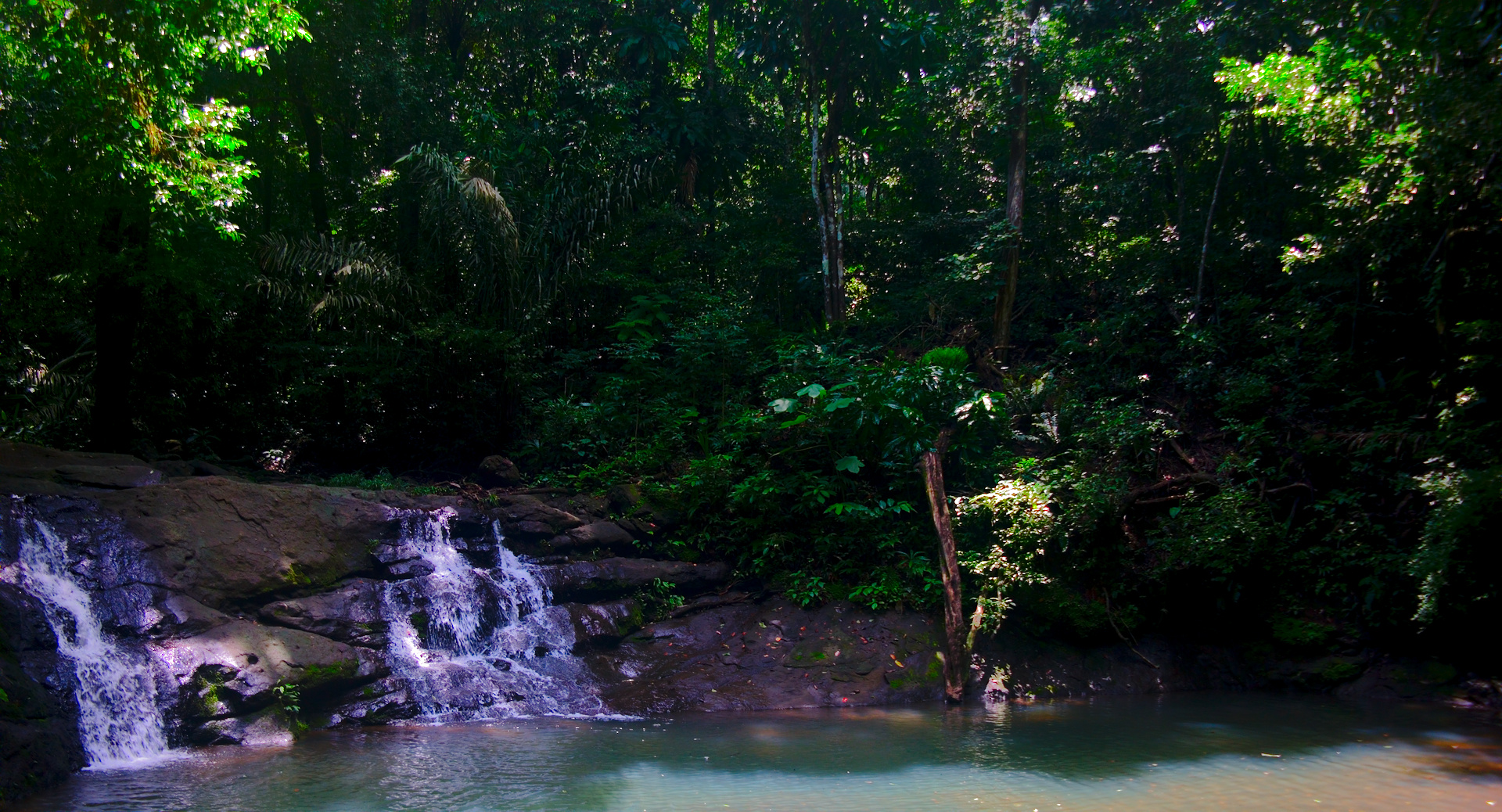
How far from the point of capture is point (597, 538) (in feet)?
36.3

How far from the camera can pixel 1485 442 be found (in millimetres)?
8969

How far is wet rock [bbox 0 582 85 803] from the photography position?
6246 mm

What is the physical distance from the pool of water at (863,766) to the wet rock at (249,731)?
0.68 feet

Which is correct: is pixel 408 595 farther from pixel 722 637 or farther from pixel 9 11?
pixel 9 11

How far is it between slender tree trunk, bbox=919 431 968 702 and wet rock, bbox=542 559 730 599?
2723mm

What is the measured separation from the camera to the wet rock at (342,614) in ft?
28.8

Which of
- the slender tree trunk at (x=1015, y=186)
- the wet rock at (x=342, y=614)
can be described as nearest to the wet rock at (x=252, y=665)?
the wet rock at (x=342, y=614)

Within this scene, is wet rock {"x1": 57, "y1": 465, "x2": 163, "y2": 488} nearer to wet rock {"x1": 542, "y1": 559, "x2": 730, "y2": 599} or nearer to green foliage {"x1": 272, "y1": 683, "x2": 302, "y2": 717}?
green foliage {"x1": 272, "y1": 683, "x2": 302, "y2": 717}

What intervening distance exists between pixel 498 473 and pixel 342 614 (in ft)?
11.6

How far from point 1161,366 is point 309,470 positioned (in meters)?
13.5

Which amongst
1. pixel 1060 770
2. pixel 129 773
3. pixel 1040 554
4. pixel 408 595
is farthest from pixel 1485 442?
pixel 129 773

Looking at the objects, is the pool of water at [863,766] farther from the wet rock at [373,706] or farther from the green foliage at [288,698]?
the green foliage at [288,698]

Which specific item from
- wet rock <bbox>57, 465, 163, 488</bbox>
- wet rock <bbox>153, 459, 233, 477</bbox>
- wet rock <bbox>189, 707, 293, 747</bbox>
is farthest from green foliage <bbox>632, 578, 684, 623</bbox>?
wet rock <bbox>153, 459, 233, 477</bbox>

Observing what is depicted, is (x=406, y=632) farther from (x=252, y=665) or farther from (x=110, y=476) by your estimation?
(x=110, y=476)
